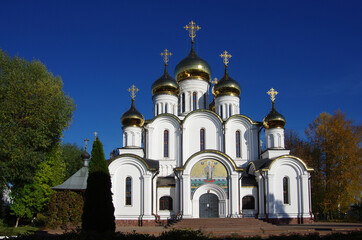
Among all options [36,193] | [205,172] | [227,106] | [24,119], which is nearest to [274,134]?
[227,106]

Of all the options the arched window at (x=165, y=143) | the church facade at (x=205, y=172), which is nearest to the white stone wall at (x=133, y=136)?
the church facade at (x=205, y=172)

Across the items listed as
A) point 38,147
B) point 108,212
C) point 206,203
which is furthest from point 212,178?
point 38,147

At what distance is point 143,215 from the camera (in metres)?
20.2

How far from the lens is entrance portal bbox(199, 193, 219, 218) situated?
67.3 ft

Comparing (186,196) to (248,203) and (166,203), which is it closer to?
(166,203)

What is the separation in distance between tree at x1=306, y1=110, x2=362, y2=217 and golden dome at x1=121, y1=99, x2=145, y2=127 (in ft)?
42.8

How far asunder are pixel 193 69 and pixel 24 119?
12.1 metres

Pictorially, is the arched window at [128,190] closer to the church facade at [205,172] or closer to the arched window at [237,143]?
the church facade at [205,172]

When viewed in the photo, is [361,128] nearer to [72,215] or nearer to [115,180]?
[115,180]

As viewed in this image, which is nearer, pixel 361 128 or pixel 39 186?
pixel 39 186

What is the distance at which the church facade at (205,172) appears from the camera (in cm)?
2034

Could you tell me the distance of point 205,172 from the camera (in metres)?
20.5

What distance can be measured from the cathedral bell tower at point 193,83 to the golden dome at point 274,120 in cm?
492

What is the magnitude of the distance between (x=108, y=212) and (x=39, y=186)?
11571 mm
